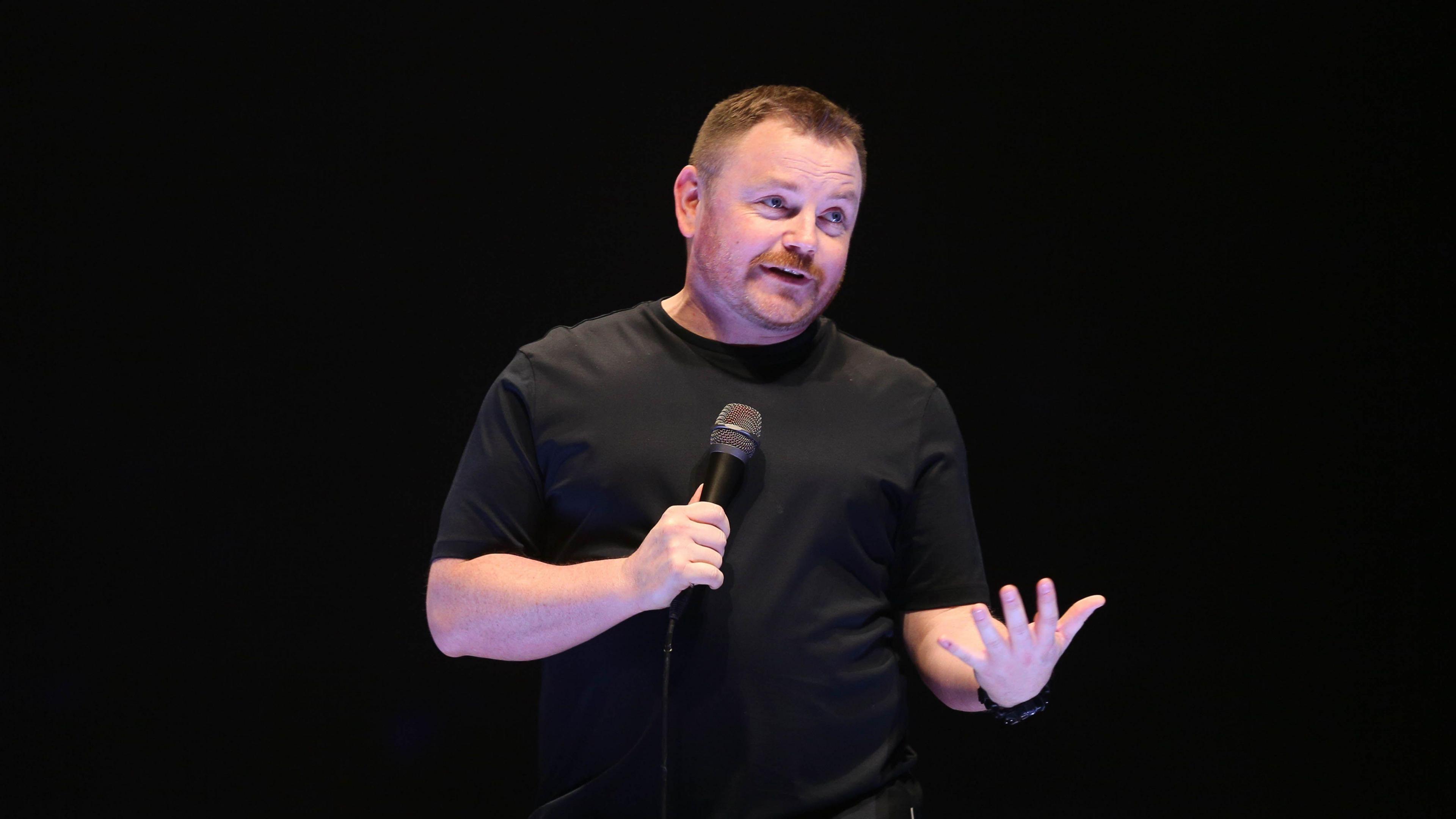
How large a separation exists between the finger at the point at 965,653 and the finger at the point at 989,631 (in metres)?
0.01

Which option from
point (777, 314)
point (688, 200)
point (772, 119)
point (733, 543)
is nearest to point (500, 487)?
point (733, 543)

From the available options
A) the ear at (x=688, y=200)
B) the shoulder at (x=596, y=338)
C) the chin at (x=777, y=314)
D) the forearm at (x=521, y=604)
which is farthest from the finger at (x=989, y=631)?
the ear at (x=688, y=200)

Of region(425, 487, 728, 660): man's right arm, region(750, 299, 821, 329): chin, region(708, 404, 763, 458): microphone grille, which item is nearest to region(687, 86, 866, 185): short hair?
region(750, 299, 821, 329): chin

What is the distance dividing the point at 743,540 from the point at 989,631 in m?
0.36

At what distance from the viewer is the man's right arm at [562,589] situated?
1.18m

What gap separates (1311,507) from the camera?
8.07 feet

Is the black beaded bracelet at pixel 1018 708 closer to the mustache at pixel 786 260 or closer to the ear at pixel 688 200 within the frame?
the mustache at pixel 786 260

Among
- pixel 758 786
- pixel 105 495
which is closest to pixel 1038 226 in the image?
pixel 758 786

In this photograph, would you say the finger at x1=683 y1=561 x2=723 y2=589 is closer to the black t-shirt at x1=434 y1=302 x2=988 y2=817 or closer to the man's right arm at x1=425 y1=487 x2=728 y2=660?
the man's right arm at x1=425 y1=487 x2=728 y2=660

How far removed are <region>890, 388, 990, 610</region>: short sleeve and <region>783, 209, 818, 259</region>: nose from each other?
0.98 ft

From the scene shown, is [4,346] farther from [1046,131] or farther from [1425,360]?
[1425,360]

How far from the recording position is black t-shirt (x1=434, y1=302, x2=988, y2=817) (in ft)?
4.48

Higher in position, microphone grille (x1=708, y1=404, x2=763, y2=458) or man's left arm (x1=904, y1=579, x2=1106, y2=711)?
microphone grille (x1=708, y1=404, x2=763, y2=458)

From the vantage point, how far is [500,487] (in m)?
1.46
